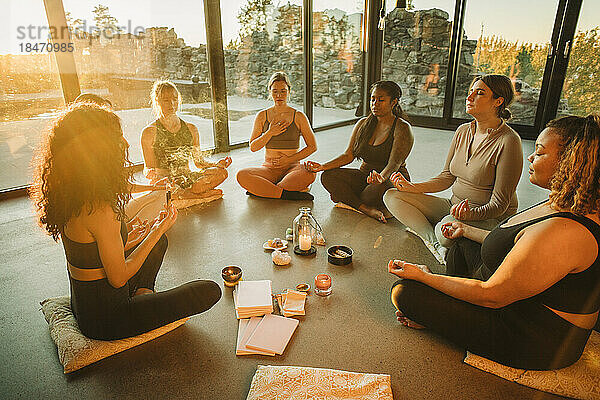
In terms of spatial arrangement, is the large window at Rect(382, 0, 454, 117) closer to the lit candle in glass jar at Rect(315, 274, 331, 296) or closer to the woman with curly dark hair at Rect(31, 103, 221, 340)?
the lit candle in glass jar at Rect(315, 274, 331, 296)

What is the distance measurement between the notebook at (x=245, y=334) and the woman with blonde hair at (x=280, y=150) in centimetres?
165

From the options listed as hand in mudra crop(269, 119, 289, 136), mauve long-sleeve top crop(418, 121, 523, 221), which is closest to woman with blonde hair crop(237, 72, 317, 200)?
hand in mudra crop(269, 119, 289, 136)

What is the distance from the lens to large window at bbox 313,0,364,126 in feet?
20.3

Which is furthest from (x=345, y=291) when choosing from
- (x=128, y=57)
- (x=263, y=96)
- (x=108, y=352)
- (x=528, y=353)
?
(x=263, y=96)

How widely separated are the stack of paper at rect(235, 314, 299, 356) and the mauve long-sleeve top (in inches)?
48.2

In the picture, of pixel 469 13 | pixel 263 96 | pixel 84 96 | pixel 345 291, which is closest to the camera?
pixel 345 291

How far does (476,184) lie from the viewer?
232 centimetres

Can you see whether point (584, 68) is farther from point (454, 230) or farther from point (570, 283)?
point (570, 283)

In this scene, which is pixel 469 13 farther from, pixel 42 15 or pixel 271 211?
pixel 42 15

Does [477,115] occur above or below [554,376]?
above

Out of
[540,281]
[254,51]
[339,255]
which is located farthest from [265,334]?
[254,51]

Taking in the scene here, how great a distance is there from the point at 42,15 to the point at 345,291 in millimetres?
3420

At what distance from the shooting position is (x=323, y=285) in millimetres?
2031

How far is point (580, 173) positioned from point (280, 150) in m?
2.51
